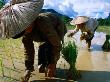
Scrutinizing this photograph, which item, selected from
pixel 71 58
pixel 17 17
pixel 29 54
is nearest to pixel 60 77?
pixel 71 58

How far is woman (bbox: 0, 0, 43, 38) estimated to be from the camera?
5.07 metres

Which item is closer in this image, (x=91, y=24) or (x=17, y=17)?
(x=17, y=17)

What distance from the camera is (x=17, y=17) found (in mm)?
5121

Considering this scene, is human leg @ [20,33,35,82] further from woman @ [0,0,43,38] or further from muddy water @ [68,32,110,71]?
muddy water @ [68,32,110,71]

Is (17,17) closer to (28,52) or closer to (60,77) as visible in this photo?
(28,52)

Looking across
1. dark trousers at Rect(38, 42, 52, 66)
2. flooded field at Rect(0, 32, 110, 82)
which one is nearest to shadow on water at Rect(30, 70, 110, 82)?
flooded field at Rect(0, 32, 110, 82)

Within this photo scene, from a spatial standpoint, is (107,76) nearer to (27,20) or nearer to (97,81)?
(97,81)

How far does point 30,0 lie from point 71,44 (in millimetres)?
1276

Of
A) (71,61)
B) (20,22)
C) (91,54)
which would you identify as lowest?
(91,54)

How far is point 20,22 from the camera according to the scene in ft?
16.7

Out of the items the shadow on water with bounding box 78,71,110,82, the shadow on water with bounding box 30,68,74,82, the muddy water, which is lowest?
the muddy water

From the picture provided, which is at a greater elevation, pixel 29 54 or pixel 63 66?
pixel 29 54

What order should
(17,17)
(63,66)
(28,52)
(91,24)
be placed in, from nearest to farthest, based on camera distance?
(17,17) < (28,52) < (63,66) < (91,24)

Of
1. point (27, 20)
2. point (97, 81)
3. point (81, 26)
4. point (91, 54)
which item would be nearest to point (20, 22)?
point (27, 20)
